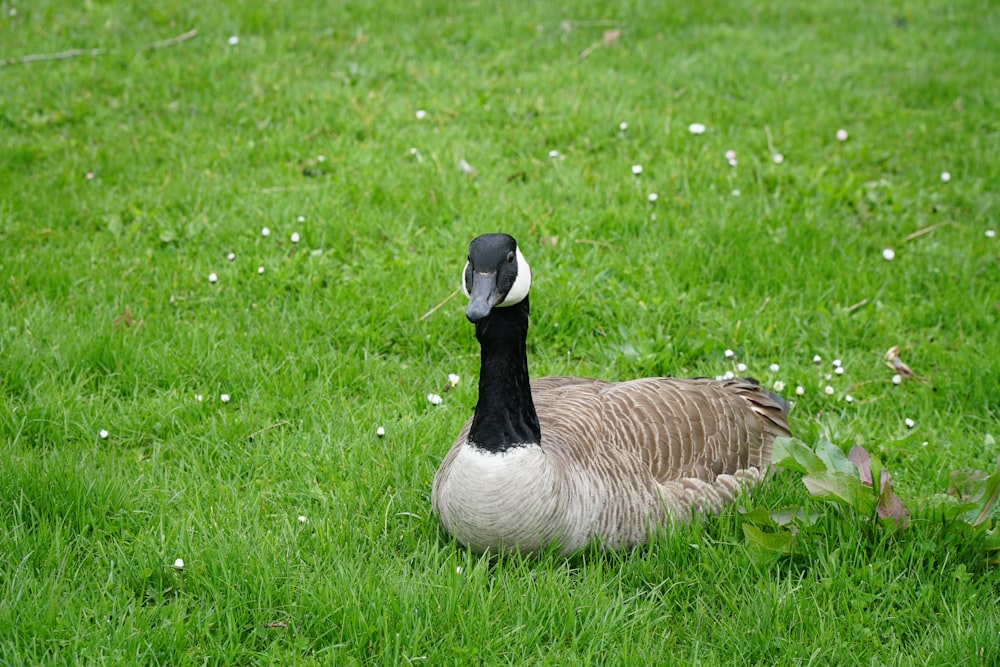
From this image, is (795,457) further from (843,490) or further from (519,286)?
(519,286)

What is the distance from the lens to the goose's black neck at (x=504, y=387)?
3.53m

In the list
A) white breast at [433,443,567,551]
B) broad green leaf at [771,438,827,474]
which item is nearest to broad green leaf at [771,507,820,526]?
broad green leaf at [771,438,827,474]

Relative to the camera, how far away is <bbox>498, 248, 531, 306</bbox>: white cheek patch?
11.4 feet

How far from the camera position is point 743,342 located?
5379 millimetres

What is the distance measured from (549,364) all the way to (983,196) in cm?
357

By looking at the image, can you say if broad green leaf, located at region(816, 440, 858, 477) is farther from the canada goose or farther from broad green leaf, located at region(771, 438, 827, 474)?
the canada goose

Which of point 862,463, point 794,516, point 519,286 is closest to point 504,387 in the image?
point 519,286

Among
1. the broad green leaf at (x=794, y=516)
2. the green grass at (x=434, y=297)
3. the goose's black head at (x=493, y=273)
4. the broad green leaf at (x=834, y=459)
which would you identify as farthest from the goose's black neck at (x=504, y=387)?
the broad green leaf at (x=834, y=459)

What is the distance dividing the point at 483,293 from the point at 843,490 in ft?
5.18

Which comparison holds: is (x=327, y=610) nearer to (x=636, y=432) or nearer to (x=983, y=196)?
(x=636, y=432)

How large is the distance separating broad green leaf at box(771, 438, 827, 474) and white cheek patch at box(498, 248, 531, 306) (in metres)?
1.15

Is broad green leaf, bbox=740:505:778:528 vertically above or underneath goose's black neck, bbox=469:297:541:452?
underneath

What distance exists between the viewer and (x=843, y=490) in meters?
3.68

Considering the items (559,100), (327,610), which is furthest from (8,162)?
(327,610)
